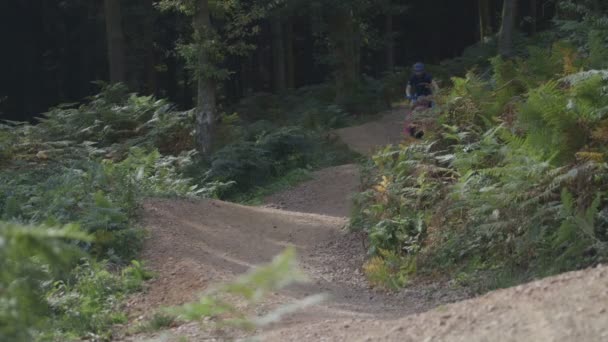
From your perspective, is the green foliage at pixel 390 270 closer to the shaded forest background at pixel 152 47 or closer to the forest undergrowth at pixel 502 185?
the forest undergrowth at pixel 502 185

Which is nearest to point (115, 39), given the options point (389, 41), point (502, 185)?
point (389, 41)

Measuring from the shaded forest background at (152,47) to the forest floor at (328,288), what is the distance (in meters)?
21.0

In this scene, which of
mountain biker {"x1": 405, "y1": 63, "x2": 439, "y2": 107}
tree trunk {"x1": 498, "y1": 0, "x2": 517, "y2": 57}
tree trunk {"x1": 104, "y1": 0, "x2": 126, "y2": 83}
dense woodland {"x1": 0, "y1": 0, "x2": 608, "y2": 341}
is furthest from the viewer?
tree trunk {"x1": 104, "y1": 0, "x2": 126, "y2": 83}

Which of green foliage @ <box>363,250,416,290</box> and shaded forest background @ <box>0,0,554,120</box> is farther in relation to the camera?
shaded forest background @ <box>0,0,554,120</box>

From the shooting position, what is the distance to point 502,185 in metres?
8.99

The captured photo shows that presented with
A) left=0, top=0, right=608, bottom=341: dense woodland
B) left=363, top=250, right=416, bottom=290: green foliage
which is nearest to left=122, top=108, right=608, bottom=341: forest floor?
left=363, top=250, right=416, bottom=290: green foliage

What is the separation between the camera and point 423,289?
870 centimetres

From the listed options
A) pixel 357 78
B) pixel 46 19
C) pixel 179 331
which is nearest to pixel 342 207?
pixel 179 331

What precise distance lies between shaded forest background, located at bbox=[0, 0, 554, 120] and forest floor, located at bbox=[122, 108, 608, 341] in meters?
21.0

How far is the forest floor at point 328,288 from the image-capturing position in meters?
5.07

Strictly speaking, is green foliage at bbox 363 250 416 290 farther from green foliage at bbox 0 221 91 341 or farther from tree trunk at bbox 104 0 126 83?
tree trunk at bbox 104 0 126 83

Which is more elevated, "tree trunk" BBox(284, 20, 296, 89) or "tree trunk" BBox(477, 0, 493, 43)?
"tree trunk" BBox(477, 0, 493, 43)

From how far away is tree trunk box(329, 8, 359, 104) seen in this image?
88.8 ft

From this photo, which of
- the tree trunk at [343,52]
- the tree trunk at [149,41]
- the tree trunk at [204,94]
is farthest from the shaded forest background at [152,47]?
the tree trunk at [204,94]
